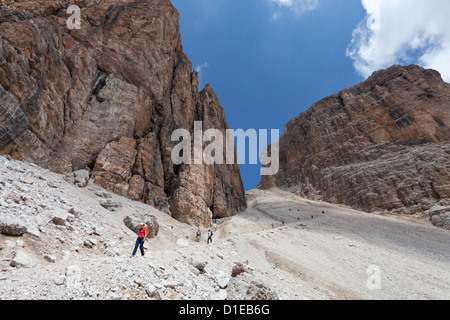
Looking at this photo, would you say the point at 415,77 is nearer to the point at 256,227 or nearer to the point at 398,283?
the point at 256,227

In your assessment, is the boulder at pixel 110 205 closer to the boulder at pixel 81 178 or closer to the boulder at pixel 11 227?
the boulder at pixel 81 178

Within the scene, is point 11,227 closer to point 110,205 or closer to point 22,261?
point 22,261

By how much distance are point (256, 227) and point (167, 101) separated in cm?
2561

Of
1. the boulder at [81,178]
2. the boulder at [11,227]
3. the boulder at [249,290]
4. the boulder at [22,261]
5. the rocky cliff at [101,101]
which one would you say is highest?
the rocky cliff at [101,101]

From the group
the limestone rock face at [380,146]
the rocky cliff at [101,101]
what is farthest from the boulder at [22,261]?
the limestone rock face at [380,146]

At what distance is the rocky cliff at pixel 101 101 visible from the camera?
1741cm

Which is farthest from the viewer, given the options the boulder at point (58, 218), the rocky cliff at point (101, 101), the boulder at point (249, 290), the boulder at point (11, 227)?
the rocky cliff at point (101, 101)

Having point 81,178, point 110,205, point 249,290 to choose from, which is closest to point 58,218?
point 110,205

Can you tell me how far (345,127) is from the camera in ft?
281

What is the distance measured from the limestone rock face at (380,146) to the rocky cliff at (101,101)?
161 ft

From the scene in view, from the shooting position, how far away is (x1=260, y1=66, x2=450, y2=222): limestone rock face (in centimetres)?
5328

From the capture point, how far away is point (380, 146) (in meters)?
70.8

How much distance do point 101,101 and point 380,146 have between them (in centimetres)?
8149
